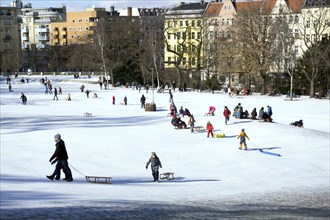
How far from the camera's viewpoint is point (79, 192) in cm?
1505

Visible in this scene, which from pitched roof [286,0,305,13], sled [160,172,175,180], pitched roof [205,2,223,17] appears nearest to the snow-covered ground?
sled [160,172,175,180]

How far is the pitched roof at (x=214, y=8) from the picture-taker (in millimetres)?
85831

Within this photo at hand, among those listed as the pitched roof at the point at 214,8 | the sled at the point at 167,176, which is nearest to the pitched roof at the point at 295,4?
the pitched roof at the point at 214,8

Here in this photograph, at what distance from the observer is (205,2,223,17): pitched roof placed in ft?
Answer: 282

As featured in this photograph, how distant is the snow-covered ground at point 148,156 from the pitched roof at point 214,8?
47.2 metres

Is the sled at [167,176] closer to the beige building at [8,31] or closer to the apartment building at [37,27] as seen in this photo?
the beige building at [8,31]

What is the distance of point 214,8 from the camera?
87000 millimetres

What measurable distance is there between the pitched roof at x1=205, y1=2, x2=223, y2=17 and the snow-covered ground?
4717cm

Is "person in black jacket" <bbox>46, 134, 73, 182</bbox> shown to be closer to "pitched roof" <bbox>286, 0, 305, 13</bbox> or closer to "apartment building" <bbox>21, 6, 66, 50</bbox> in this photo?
"pitched roof" <bbox>286, 0, 305, 13</bbox>

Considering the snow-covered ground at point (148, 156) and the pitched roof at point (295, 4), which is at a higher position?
the pitched roof at point (295, 4)

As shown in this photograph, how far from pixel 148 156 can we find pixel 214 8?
67.6 meters

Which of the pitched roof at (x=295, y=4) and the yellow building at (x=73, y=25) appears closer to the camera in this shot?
the pitched roof at (x=295, y=4)

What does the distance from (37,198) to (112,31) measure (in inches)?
2715

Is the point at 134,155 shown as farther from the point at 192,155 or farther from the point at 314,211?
the point at 314,211
